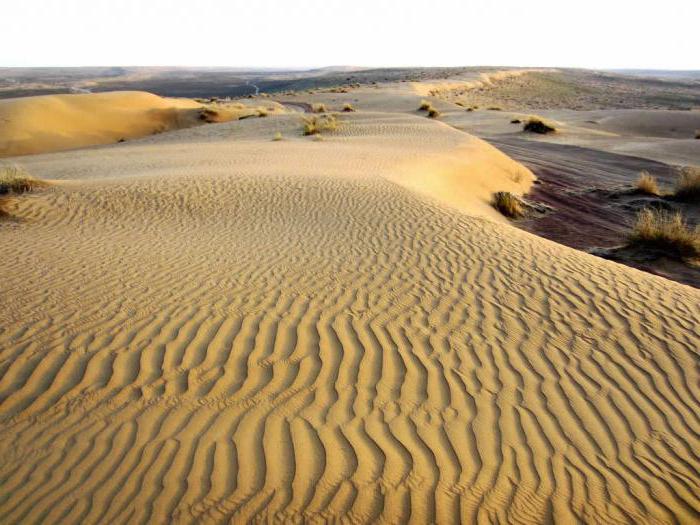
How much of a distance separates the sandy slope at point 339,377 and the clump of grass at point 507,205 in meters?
3.94

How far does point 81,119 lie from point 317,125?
16.2 meters

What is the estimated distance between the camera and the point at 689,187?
43.3 ft

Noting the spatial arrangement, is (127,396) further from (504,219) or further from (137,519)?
(504,219)

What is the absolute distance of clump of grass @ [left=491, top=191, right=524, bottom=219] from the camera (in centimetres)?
1191

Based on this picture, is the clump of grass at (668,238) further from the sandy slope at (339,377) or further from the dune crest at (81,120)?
the dune crest at (81,120)

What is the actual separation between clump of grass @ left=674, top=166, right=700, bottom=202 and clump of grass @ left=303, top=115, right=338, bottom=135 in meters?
11.8

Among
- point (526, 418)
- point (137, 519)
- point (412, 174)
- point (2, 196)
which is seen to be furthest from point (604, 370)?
point (2, 196)

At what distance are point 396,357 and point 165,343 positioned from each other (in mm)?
1986

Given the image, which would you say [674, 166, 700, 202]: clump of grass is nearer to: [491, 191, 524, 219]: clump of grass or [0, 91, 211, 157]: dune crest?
[491, 191, 524, 219]: clump of grass

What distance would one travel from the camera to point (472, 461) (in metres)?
3.36

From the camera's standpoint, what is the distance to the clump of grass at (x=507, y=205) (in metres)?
11.9

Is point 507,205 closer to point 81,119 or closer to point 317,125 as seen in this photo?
point 317,125

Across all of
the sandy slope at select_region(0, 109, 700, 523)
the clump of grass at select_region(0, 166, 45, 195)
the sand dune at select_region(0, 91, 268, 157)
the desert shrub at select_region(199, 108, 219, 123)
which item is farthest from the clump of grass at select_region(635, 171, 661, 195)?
the sand dune at select_region(0, 91, 268, 157)

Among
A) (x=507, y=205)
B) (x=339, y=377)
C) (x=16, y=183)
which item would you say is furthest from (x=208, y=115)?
(x=339, y=377)
